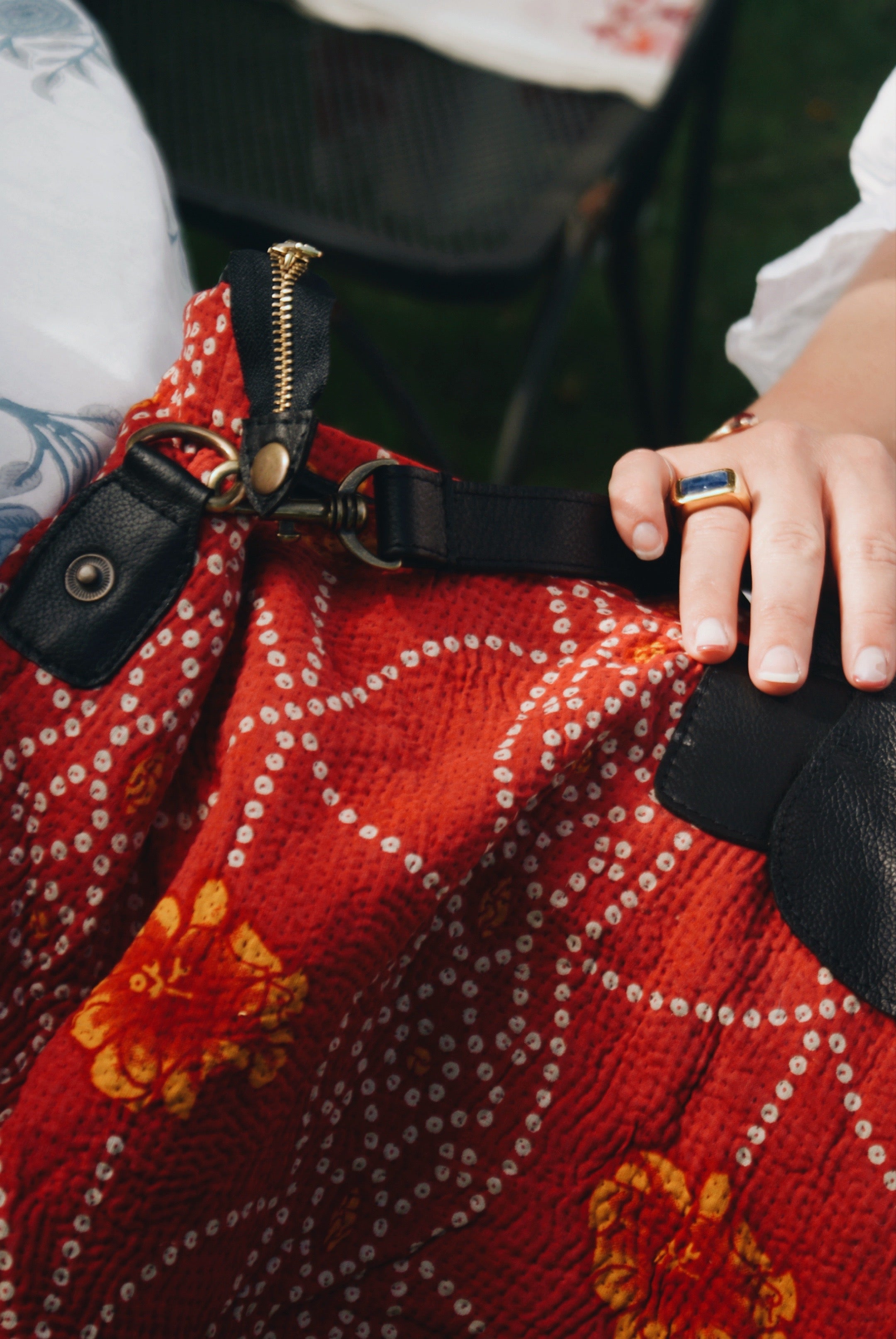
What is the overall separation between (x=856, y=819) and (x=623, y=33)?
119 centimetres

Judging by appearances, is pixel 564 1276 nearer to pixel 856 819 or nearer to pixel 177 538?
pixel 856 819

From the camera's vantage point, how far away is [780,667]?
484 millimetres

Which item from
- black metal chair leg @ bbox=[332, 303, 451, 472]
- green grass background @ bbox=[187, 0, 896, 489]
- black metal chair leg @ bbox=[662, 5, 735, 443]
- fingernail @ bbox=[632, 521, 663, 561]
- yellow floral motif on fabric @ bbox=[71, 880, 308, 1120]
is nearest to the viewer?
yellow floral motif on fabric @ bbox=[71, 880, 308, 1120]

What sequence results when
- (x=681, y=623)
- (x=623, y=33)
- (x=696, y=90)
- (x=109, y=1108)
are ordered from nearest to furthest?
(x=109, y=1108) → (x=681, y=623) → (x=623, y=33) → (x=696, y=90)

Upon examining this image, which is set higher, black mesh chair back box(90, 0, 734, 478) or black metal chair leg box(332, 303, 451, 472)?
black mesh chair back box(90, 0, 734, 478)

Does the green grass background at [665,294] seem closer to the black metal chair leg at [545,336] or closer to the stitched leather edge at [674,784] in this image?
the black metal chair leg at [545,336]

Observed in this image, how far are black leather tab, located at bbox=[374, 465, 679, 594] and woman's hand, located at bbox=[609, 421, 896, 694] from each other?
2 cm

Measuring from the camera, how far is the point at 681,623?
20.4 inches

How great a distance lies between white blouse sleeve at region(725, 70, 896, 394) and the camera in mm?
702

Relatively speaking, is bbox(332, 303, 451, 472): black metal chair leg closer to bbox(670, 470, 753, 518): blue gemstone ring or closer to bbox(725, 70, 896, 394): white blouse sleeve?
bbox(725, 70, 896, 394): white blouse sleeve

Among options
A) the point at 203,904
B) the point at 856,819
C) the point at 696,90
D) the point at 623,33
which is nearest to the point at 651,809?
the point at 856,819

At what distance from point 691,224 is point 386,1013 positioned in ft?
4.59

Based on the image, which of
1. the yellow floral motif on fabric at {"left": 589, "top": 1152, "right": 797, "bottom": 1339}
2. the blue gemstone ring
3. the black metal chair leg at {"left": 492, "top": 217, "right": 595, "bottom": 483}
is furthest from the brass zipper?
the black metal chair leg at {"left": 492, "top": 217, "right": 595, "bottom": 483}

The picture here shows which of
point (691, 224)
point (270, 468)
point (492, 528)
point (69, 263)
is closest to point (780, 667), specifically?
point (492, 528)
